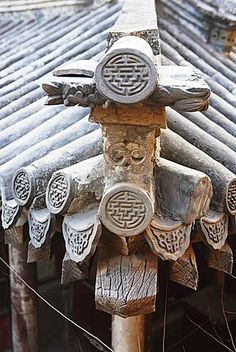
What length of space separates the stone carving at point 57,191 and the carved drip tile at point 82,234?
9cm

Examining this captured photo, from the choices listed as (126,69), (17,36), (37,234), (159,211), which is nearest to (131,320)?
(37,234)

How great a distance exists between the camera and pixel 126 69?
1962mm

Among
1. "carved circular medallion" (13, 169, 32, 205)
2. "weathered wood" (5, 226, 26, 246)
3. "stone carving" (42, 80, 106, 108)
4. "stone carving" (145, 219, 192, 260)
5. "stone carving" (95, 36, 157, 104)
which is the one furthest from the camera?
"weathered wood" (5, 226, 26, 246)

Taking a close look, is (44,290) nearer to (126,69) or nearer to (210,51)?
(210,51)

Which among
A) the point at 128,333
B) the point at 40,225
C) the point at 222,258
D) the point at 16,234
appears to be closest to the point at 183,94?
the point at 40,225

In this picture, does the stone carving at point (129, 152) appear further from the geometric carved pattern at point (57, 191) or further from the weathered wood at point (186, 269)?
the weathered wood at point (186, 269)

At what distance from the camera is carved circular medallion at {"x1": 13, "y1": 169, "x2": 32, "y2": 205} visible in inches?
104

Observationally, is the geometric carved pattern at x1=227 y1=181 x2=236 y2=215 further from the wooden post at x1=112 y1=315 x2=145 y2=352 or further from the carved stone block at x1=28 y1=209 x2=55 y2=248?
the wooden post at x1=112 y1=315 x2=145 y2=352

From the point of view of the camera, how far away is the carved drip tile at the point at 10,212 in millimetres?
2797

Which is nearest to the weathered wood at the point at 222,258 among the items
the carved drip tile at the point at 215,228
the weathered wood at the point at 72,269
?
the carved drip tile at the point at 215,228

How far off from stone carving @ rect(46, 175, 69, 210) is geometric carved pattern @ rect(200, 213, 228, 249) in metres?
0.63

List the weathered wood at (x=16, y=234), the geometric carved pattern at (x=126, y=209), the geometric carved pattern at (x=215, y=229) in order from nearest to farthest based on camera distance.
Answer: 1. the geometric carved pattern at (x=126, y=209)
2. the geometric carved pattern at (x=215, y=229)
3. the weathered wood at (x=16, y=234)

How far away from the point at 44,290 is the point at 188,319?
6.25 feet

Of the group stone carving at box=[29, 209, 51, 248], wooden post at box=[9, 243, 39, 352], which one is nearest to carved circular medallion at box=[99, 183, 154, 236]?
stone carving at box=[29, 209, 51, 248]
